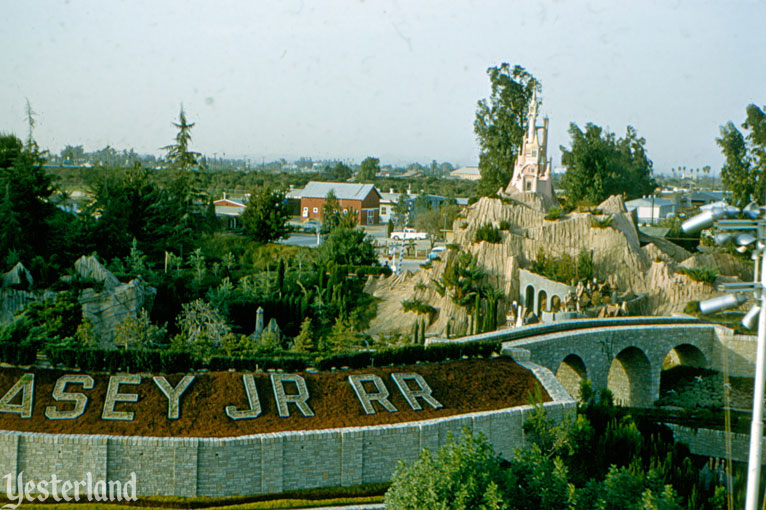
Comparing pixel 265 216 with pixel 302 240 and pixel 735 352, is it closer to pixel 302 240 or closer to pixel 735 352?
pixel 302 240

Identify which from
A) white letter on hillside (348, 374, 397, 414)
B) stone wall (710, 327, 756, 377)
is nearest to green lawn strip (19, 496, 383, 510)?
white letter on hillside (348, 374, 397, 414)

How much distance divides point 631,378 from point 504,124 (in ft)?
120

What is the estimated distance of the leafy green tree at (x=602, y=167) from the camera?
5953cm

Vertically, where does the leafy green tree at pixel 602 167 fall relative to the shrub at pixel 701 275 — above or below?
above

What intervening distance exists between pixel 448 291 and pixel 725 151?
30.1 m

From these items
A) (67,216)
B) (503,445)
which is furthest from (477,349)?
(67,216)

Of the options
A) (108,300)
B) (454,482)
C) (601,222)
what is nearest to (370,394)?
(454,482)

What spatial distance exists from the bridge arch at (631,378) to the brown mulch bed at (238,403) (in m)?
9.27

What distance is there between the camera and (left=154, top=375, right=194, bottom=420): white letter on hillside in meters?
15.3

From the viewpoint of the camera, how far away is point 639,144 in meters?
86.2

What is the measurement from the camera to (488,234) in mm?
35188

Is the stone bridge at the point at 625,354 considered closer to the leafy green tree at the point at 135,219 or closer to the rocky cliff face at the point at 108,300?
the rocky cliff face at the point at 108,300

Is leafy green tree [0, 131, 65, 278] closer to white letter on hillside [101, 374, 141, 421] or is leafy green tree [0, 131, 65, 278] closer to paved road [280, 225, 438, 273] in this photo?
paved road [280, 225, 438, 273]

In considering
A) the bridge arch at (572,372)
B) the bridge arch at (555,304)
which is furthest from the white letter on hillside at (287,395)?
the bridge arch at (555,304)
